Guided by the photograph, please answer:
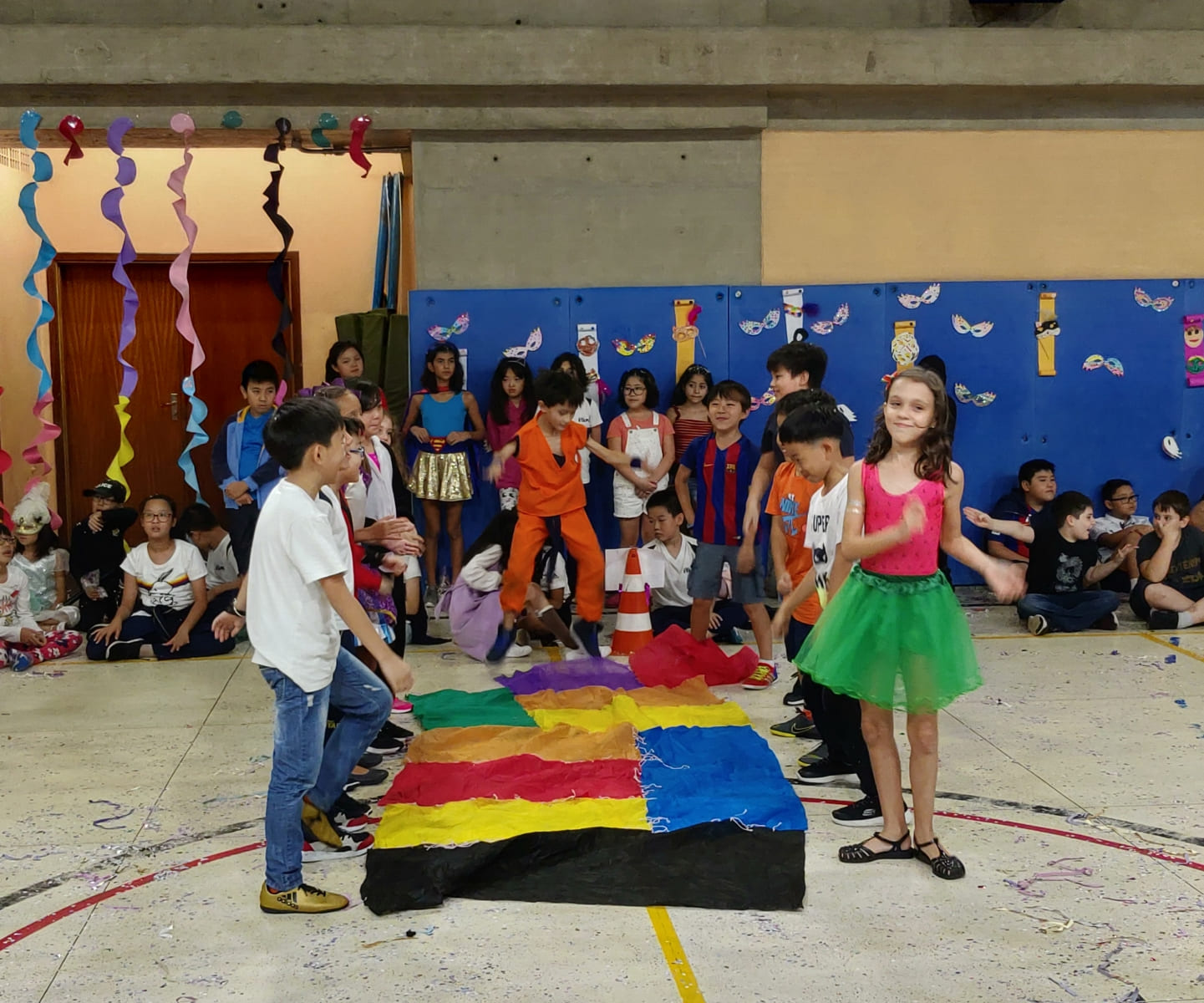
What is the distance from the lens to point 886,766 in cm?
418

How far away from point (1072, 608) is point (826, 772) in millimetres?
3474

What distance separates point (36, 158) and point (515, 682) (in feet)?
14.1

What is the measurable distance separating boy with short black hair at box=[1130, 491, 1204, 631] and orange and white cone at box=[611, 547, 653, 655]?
317 cm

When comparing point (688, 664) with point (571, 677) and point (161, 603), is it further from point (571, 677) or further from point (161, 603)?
point (161, 603)

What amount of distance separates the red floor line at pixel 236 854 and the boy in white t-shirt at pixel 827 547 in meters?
0.24

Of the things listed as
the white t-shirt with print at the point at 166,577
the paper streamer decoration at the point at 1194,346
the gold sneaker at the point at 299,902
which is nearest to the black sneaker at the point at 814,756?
the gold sneaker at the point at 299,902

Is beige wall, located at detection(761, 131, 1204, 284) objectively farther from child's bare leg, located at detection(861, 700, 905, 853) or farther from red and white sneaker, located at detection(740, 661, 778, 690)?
child's bare leg, located at detection(861, 700, 905, 853)

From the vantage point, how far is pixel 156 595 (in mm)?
7336

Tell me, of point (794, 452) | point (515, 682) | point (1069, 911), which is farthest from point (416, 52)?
point (1069, 911)

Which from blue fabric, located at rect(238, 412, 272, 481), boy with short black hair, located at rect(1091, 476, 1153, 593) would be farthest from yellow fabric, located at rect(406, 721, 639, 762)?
boy with short black hair, located at rect(1091, 476, 1153, 593)

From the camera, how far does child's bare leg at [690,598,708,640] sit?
672 centimetres

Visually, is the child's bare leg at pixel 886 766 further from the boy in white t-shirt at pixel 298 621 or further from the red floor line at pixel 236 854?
the boy in white t-shirt at pixel 298 621

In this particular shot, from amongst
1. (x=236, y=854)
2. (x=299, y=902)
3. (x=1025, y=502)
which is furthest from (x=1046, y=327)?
(x=299, y=902)

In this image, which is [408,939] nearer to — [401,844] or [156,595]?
[401,844]
